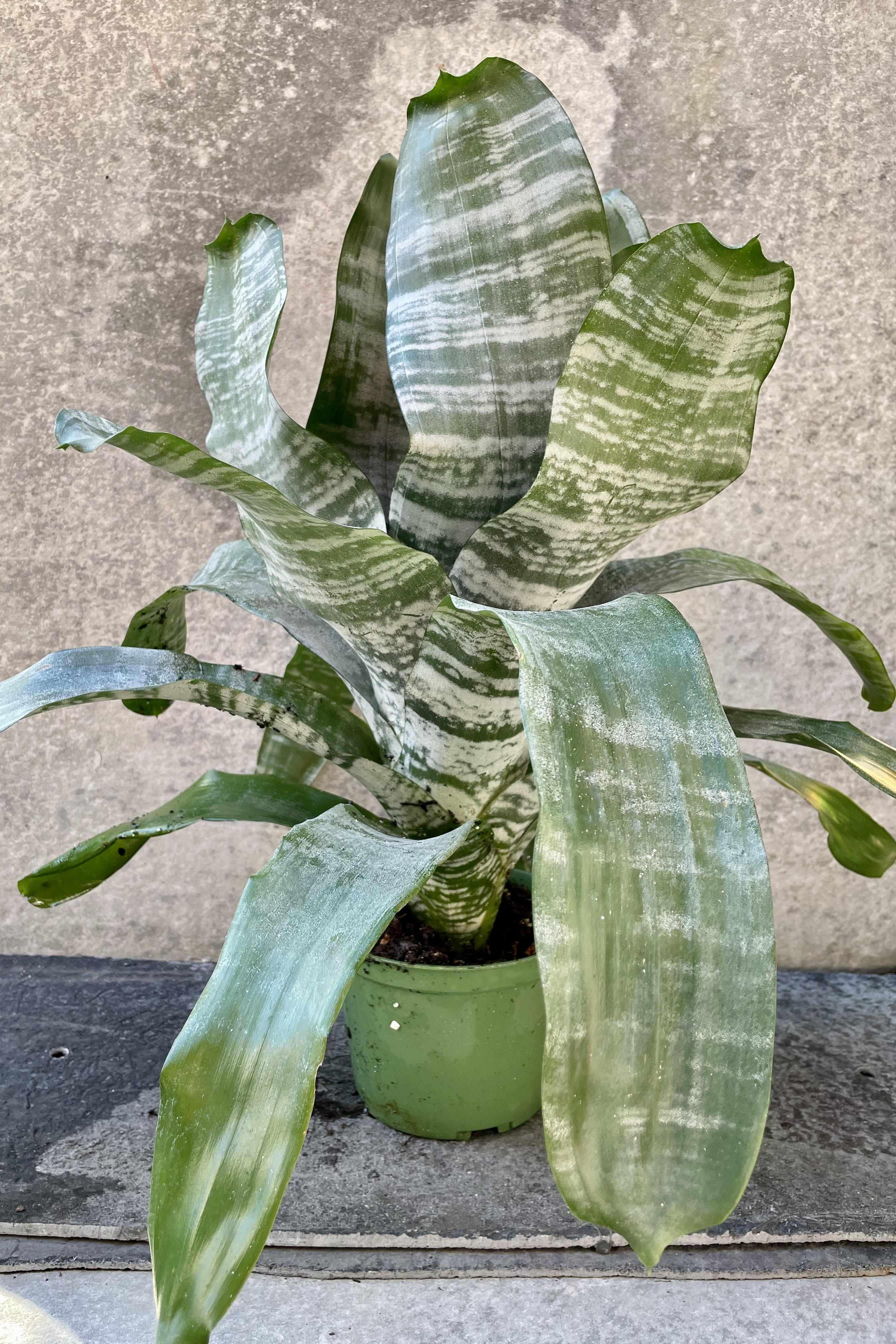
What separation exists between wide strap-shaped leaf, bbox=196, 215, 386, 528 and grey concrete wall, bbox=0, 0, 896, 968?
0.34 m

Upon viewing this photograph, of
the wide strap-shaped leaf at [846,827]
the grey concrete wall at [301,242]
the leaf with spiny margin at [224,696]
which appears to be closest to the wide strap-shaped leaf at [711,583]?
the wide strap-shaped leaf at [846,827]

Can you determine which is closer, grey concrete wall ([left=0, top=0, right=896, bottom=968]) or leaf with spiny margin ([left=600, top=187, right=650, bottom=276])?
leaf with spiny margin ([left=600, top=187, right=650, bottom=276])

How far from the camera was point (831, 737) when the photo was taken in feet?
2.48

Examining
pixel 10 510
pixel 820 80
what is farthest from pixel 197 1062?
pixel 820 80

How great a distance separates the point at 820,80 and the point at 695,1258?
44.6 inches

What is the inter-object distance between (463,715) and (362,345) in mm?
343

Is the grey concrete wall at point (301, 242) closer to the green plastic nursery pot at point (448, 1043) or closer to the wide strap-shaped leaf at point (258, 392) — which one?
the wide strap-shaped leaf at point (258, 392)

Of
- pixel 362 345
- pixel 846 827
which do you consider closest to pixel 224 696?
pixel 362 345

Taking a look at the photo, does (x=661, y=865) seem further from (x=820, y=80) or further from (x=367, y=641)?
(x=820, y=80)

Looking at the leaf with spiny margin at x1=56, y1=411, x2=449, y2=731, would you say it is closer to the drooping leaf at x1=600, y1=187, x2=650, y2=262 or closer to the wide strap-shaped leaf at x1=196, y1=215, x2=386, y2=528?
the wide strap-shaped leaf at x1=196, y1=215, x2=386, y2=528

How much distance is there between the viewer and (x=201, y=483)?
0.57m

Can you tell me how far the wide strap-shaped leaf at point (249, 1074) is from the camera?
0.42 m

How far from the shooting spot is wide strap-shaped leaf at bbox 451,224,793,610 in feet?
1.83

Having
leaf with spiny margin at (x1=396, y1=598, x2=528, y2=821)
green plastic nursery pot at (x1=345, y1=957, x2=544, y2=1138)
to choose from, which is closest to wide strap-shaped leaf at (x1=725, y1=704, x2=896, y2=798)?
leaf with spiny margin at (x1=396, y1=598, x2=528, y2=821)
